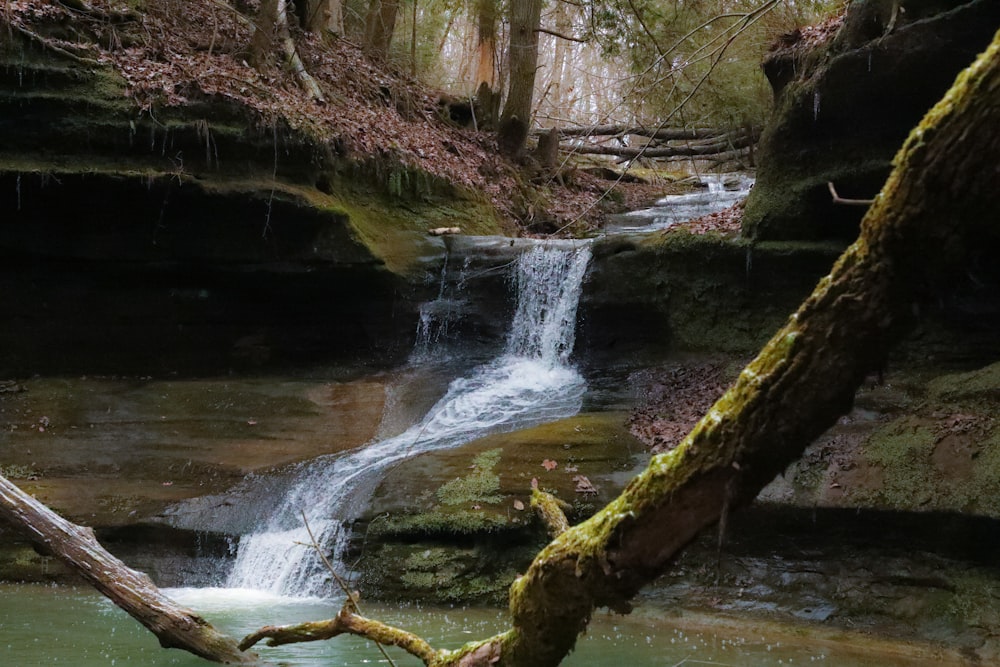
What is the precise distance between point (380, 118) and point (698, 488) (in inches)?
529

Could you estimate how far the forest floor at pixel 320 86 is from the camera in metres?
11.2

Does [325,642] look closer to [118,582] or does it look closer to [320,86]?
[118,582]

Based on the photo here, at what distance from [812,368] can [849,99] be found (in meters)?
8.75

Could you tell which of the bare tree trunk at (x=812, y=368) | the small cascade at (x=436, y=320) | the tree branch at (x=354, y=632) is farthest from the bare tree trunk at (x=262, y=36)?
the bare tree trunk at (x=812, y=368)

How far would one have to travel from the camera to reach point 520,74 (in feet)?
53.6

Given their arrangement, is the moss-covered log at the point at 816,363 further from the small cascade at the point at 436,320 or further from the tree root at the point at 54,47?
the tree root at the point at 54,47

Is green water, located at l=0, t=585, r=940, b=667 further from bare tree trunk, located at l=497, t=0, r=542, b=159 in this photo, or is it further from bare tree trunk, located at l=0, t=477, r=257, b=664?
bare tree trunk, located at l=497, t=0, r=542, b=159

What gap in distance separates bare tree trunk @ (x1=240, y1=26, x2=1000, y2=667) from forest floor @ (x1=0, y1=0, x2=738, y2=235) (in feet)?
22.4

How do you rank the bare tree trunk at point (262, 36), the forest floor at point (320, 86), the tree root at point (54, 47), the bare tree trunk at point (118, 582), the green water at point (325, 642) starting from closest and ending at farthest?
the bare tree trunk at point (118, 582) → the green water at point (325, 642) → the tree root at point (54, 47) → the forest floor at point (320, 86) → the bare tree trunk at point (262, 36)

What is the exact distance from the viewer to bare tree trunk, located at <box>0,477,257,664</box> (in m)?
4.48

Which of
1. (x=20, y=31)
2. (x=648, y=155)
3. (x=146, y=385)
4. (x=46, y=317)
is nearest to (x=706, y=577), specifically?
(x=146, y=385)

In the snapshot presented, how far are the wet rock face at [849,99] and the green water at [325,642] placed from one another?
5.93m

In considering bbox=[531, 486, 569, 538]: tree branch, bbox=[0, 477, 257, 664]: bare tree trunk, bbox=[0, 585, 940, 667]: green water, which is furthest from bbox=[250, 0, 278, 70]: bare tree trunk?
bbox=[531, 486, 569, 538]: tree branch

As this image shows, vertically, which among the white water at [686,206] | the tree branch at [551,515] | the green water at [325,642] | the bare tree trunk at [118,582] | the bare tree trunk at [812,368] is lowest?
the green water at [325,642]
